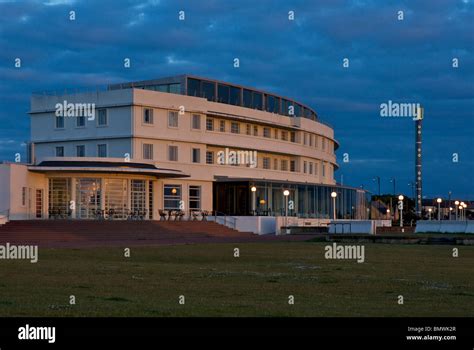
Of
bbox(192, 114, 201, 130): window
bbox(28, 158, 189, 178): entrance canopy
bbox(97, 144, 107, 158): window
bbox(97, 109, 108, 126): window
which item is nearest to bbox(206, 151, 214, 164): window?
bbox(192, 114, 201, 130): window

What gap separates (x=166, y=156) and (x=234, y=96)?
1305 centimetres

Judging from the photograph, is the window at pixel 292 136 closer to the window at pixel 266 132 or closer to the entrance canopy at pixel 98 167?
the window at pixel 266 132

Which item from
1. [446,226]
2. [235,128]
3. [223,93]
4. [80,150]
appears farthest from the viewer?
[223,93]

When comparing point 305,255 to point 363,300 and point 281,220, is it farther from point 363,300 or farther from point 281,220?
point 281,220

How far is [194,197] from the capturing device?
77.1 m

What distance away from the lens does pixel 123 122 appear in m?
74.1

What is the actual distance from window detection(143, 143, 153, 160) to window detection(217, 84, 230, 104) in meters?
11.3

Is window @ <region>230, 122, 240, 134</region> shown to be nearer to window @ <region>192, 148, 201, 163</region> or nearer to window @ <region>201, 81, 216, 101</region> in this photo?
window @ <region>201, 81, 216, 101</region>

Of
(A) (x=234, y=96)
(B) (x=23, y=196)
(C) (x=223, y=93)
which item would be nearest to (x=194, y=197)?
(C) (x=223, y=93)

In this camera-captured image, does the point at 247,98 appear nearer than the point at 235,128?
No

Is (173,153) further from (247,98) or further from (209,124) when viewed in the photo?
(247,98)

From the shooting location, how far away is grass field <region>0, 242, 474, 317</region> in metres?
16.5
